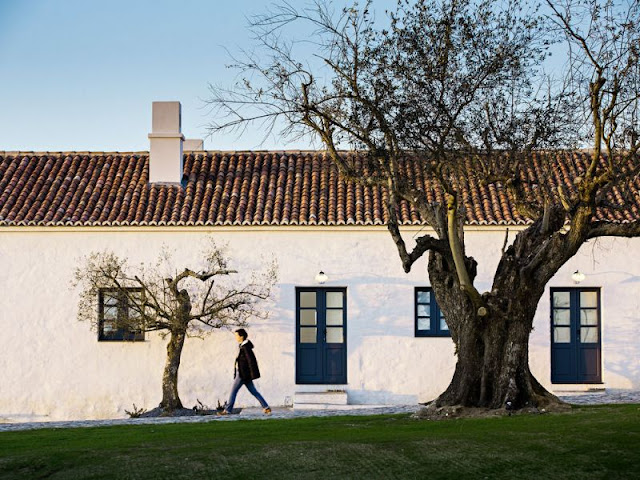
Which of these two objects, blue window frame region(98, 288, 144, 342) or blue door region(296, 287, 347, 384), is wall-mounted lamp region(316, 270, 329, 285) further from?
blue window frame region(98, 288, 144, 342)

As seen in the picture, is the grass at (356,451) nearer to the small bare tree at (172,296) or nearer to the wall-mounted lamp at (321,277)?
the small bare tree at (172,296)

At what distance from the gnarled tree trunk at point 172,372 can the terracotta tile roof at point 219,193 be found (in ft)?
8.28

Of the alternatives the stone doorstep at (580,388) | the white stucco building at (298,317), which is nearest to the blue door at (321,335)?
the white stucco building at (298,317)

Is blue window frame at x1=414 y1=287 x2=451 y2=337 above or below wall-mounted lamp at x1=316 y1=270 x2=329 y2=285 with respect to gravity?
below

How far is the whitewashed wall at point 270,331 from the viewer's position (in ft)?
70.1

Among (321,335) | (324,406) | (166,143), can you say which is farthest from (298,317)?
(166,143)

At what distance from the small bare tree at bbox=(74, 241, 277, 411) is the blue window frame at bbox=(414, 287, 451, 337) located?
3.04m

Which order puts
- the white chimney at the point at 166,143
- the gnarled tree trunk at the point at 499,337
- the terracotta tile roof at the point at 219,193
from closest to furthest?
the gnarled tree trunk at the point at 499,337 < the terracotta tile roof at the point at 219,193 < the white chimney at the point at 166,143

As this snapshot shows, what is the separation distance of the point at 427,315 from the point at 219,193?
521 centimetres

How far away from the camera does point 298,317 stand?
2178 centimetres

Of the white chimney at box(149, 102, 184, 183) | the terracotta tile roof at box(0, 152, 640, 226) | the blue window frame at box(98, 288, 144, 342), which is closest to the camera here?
the blue window frame at box(98, 288, 144, 342)

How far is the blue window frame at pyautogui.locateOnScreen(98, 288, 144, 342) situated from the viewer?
798 inches

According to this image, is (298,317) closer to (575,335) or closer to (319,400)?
(319,400)

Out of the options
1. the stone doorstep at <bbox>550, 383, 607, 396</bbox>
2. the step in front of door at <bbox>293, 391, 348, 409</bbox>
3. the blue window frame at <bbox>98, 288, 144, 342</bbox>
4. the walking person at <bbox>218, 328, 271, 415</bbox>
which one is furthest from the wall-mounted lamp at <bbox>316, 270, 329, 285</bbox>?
the stone doorstep at <bbox>550, 383, 607, 396</bbox>
